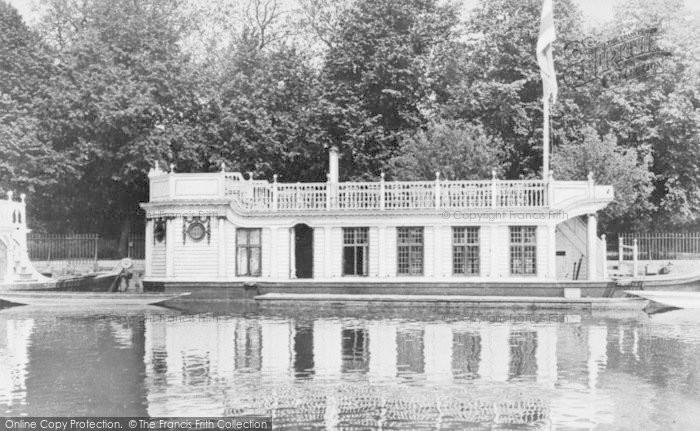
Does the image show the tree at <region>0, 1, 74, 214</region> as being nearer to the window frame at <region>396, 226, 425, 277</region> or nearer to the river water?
the river water

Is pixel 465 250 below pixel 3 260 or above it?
above

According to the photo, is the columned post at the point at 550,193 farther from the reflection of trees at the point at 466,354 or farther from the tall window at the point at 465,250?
the reflection of trees at the point at 466,354

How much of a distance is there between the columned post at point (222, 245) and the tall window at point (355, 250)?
4450mm

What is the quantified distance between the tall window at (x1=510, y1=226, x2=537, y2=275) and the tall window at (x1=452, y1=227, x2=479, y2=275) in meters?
1.27

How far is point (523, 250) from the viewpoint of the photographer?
102 feet

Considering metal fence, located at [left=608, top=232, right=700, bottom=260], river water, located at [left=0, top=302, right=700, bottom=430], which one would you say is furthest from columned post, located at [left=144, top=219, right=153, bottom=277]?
metal fence, located at [left=608, top=232, right=700, bottom=260]

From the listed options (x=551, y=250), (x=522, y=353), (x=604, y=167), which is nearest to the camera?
(x=522, y=353)

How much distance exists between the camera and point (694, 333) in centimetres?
2389

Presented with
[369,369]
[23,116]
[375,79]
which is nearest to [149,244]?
[23,116]

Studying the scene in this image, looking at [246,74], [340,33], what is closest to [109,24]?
[246,74]

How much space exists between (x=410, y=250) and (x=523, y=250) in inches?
158

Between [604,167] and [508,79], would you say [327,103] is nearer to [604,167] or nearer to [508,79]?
[508,79]

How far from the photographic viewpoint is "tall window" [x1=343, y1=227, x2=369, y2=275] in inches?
1261

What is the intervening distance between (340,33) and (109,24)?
1246 cm
